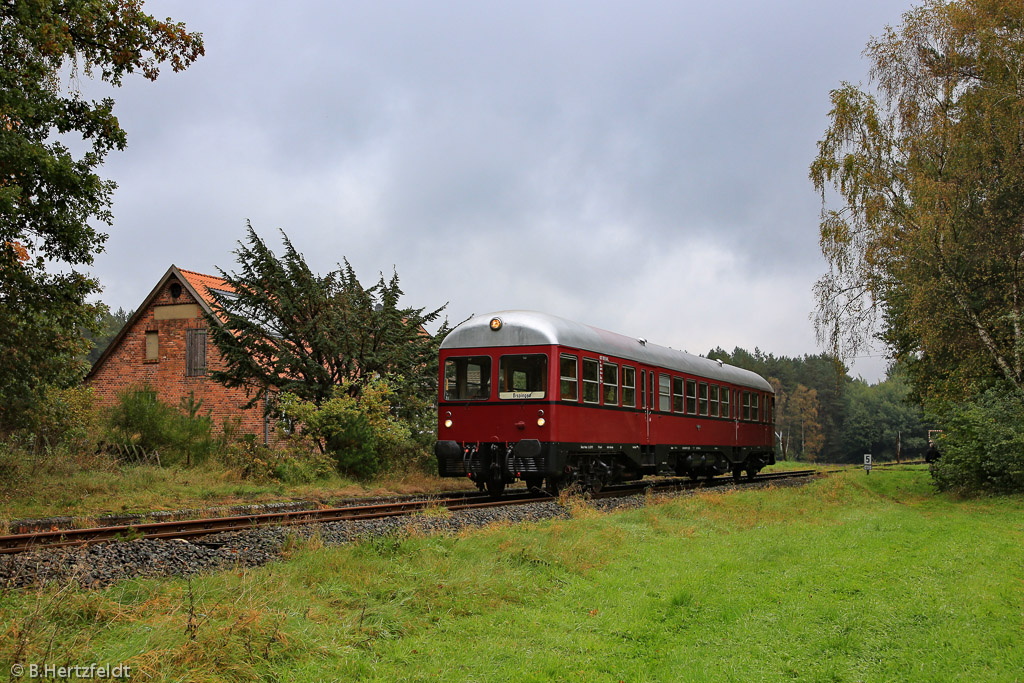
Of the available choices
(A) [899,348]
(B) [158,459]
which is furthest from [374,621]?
(A) [899,348]

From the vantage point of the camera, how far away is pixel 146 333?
3006 cm

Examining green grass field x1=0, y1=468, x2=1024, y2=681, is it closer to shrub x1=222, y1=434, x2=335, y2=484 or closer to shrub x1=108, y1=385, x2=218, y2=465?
shrub x1=222, y1=434, x2=335, y2=484

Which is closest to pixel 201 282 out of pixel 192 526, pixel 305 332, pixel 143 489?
pixel 305 332

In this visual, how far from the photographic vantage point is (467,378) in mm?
15000

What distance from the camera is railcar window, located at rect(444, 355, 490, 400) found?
48.5 ft

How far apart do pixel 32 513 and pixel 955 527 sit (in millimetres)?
13247

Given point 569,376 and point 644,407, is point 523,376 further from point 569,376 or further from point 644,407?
point 644,407

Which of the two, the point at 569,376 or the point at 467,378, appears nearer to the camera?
the point at 569,376

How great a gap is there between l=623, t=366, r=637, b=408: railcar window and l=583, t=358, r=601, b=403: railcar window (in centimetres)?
128

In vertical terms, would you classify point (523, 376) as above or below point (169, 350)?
below

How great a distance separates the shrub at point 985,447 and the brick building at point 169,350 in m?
21.8

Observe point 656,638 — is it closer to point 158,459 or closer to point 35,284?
point 35,284

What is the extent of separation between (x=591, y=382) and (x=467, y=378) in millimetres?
2325

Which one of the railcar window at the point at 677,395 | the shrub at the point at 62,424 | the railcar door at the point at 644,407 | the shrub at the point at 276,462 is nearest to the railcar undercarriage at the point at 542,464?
the railcar door at the point at 644,407
